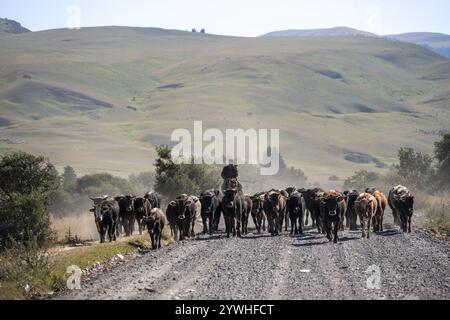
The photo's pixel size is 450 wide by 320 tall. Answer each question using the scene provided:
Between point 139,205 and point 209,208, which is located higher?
point 139,205

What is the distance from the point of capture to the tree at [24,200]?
1141 inches

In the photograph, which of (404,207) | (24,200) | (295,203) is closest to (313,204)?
(295,203)

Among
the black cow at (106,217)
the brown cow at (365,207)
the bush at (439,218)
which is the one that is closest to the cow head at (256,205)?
the brown cow at (365,207)

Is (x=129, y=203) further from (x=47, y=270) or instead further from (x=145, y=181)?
(x=145, y=181)

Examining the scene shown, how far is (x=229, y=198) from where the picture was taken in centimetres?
3200

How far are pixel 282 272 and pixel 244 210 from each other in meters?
13.1

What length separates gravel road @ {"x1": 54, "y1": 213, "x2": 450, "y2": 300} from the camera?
17.4 metres

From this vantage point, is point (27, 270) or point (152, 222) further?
point (152, 222)

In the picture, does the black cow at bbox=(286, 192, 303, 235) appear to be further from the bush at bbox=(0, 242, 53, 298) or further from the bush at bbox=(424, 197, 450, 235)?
the bush at bbox=(0, 242, 53, 298)

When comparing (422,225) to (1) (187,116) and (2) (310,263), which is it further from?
(1) (187,116)

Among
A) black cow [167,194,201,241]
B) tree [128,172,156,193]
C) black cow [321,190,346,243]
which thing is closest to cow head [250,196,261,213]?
black cow [167,194,201,241]

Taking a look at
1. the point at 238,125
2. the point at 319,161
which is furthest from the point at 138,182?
the point at 238,125

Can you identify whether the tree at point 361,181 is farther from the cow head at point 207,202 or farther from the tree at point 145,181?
the cow head at point 207,202

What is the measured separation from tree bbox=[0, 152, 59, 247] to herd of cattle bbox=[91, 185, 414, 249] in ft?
6.61
